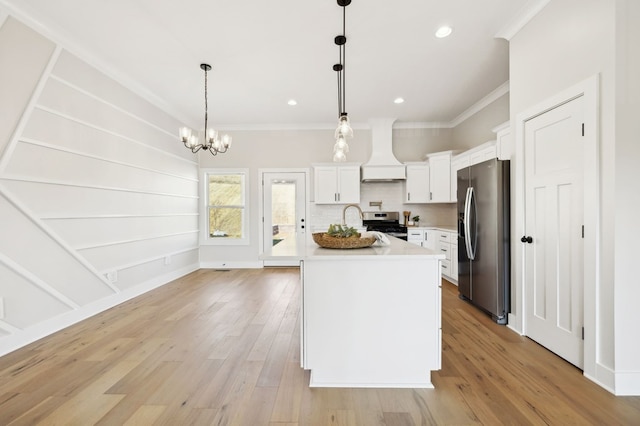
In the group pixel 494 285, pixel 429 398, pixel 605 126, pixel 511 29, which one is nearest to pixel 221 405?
pixel 429 398

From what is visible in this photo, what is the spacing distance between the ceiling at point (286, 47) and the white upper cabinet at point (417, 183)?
3.57 feet

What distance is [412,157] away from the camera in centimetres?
553

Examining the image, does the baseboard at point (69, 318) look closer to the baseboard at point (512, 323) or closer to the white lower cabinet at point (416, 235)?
the white lower cabinet at point (416, 235)

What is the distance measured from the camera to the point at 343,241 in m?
1.96

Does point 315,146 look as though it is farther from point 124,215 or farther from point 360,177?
point 124,215

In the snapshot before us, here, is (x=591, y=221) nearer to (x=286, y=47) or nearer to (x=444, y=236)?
(x=444, y=236)

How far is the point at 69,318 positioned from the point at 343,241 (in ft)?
9.78

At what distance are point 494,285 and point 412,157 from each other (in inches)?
129

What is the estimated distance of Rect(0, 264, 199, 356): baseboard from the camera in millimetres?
2305

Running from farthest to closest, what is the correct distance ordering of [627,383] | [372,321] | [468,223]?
[468,223], [372,321], [627,383]

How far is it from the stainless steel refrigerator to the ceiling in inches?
53.5

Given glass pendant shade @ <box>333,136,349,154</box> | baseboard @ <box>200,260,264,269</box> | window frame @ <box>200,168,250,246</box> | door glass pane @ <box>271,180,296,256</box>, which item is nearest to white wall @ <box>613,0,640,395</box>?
glass pendant shade @ <box>333,136,349,154</box>

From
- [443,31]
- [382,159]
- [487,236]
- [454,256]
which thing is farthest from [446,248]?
[443,31]

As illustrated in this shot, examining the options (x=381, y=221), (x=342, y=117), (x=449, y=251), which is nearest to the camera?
(x=342, y=117)
